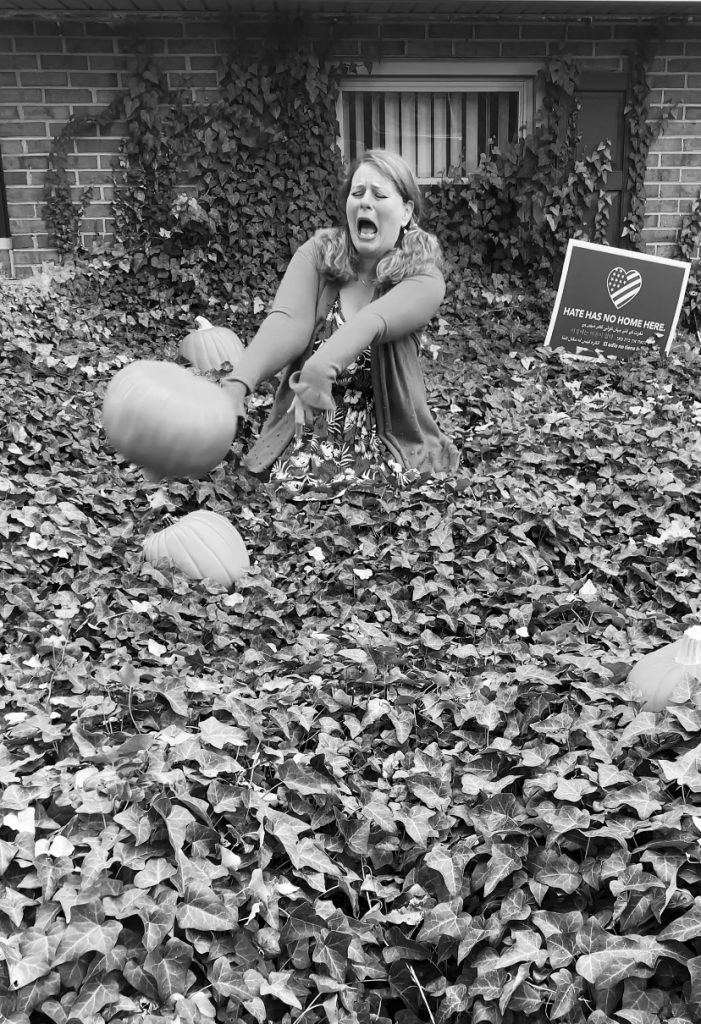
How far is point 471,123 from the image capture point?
23.7 feet

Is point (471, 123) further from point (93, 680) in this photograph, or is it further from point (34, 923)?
point (34, 923)

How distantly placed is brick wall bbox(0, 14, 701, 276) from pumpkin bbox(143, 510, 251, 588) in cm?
458

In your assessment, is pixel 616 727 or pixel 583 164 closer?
pixel 616 727

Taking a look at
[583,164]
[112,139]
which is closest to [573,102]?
[583,164]

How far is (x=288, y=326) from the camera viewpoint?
349 centimetres

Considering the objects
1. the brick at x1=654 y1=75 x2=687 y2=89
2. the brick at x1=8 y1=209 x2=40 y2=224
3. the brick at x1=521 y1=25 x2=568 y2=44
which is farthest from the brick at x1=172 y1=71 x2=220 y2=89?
the brick at x1=654 y1=75 x2=687 y2=89

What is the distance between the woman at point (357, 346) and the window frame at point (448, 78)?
3.82 meters

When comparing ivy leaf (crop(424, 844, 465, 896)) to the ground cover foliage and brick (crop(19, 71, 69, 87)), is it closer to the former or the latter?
the ground cover foliage

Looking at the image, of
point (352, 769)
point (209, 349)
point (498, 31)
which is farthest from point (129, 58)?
point (352, 769)

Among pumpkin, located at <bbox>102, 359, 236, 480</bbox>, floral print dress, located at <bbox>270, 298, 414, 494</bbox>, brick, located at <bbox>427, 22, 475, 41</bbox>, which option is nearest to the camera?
pumpkin, located at <bbox>102, 359, 236, 480</bbox>

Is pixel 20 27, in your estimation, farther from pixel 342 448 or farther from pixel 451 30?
pixel 342 448

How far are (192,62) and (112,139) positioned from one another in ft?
2.56

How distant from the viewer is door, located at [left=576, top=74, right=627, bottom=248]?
23.1ft

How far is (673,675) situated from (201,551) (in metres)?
1.40
